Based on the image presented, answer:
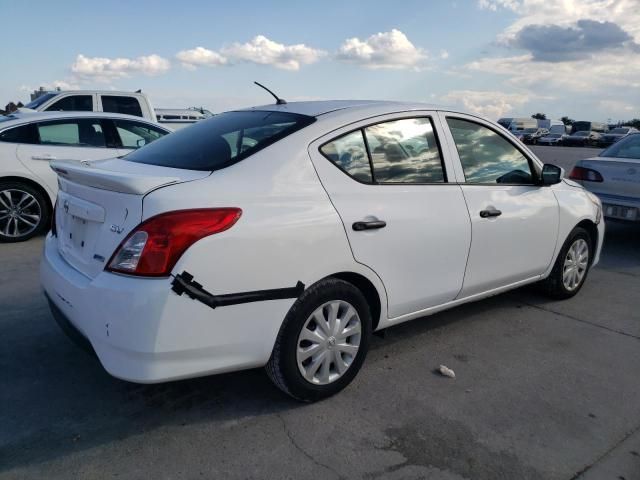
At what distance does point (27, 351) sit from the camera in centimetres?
362

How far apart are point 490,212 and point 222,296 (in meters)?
2.07

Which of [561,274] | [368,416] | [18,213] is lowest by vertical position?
[18,213]

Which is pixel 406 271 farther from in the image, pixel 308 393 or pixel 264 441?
pixel 264 441

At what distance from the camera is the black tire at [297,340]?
2814mm

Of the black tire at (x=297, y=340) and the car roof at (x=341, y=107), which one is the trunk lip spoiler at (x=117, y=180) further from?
the car roof at (x=341, y=107)

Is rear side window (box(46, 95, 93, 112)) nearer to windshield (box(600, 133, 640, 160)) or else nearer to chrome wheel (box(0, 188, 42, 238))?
chrome wheel (box(0, 188, 42, 238))

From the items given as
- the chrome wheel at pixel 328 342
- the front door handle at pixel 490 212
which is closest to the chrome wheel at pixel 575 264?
the front door handle at pixel 490 212

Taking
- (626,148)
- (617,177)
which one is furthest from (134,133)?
(626,148)

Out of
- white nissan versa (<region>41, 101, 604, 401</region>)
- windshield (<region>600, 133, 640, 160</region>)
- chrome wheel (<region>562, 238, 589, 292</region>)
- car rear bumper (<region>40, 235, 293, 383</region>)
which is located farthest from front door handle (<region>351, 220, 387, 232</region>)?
windshield (<region>600, 133, 640, 160</region>)

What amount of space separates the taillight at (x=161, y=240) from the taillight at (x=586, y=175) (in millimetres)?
6242

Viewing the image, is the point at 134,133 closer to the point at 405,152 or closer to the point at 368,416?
the point at 405,152

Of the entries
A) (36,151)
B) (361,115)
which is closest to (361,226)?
(361,115)

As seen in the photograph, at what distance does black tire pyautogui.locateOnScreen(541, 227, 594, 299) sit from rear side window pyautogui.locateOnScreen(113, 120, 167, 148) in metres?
5.37

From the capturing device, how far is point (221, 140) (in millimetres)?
3252
